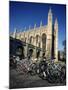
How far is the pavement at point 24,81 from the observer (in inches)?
125

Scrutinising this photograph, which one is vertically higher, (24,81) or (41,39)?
(41,39)

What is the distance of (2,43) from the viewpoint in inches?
124

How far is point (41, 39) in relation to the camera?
3.32m

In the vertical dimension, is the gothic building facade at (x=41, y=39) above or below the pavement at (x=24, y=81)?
above

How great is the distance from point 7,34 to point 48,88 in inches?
34.1

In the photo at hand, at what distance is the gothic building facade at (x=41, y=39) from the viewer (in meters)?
3.25

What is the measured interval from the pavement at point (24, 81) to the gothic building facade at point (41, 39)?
25 centimetres

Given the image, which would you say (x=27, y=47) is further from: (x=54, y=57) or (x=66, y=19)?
(x=66, y=19)

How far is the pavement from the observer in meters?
3.18

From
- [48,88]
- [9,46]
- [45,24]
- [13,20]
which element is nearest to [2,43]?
[9,46]

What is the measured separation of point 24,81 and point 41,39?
57cm

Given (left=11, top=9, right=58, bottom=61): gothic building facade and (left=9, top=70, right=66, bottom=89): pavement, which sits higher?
(left=11, top=9, right=58, bottom=61): gothic building facade

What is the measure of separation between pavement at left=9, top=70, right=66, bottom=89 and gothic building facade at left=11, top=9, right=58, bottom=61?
25 centimetres

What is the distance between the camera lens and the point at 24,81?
323cm
